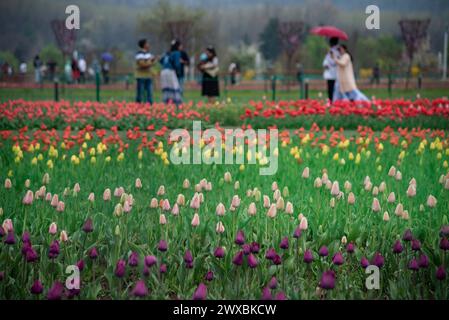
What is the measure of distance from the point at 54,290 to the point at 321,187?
276cm

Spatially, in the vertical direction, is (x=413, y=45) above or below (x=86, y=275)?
above

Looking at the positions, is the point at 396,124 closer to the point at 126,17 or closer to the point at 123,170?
the point at 123,170

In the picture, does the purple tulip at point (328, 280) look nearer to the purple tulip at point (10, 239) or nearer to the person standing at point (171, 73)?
the purple tulip at point (10, 239)

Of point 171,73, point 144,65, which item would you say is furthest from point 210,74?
point 144,65

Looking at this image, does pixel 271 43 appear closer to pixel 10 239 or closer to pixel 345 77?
pixel 345 77

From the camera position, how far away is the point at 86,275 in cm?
367

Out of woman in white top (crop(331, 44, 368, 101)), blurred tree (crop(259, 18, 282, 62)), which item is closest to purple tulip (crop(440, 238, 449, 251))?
woman in white top (crop(331, 44, 368, 101))

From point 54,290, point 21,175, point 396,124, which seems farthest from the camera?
point 396,124

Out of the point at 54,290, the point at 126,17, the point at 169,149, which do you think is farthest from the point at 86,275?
the point at 126,17

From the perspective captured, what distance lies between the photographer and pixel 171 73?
14.2 m

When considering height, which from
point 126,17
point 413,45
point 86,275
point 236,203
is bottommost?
point 86,275

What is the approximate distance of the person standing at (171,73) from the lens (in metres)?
14.0

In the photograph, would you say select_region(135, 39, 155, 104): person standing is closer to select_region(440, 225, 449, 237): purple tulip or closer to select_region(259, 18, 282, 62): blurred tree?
select_region(440, 225, 449, 237): purple tulip

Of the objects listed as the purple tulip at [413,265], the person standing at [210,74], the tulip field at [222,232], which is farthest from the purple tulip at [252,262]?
the person standing at [210,74]
